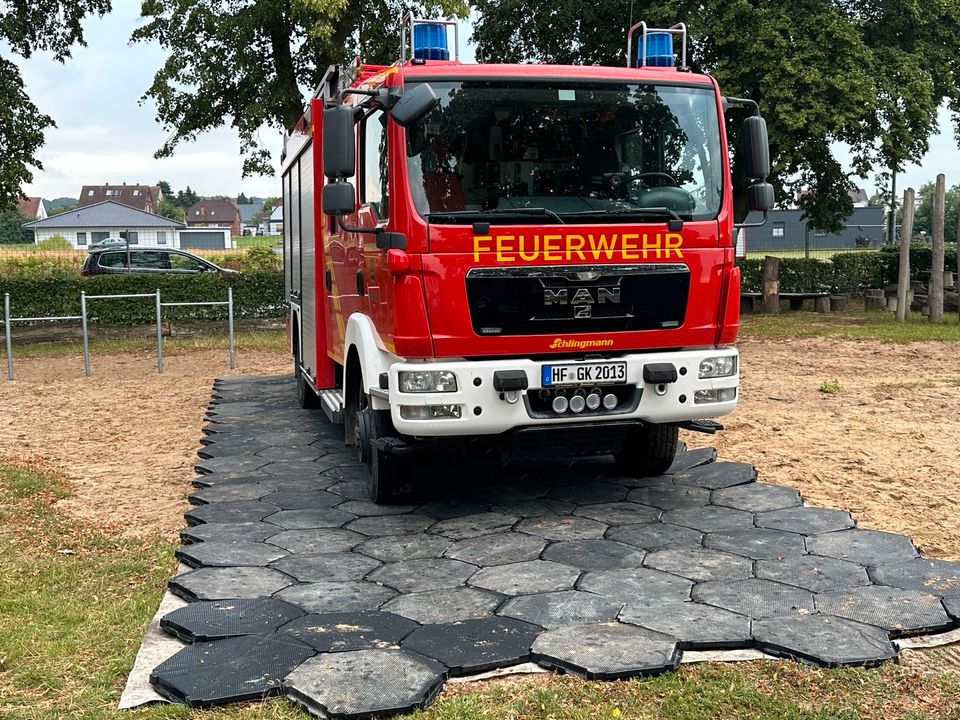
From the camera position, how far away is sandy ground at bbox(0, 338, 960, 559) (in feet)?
22.6

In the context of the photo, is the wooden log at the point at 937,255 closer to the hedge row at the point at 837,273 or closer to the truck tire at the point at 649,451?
the hedge row at the point at 837,273

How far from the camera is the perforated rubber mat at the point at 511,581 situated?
13.7ft

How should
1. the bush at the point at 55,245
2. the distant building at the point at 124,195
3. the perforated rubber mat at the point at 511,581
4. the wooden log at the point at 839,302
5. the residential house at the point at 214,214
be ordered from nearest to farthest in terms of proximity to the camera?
the perforated rubber mat at the point at 511,581 → the wooden log at the point at 839,302 → the bush at the point at 55,245 → the distant building at the point at 124,195 → the residential house at the point at 214,214

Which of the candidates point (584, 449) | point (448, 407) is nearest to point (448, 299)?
point (448, 407)

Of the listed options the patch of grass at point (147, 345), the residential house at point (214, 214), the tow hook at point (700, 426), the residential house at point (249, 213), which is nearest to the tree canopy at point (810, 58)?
the patch of grass at point (147, 345)

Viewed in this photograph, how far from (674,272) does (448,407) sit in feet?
5.12

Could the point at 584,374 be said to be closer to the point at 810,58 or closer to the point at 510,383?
the point at 510,383

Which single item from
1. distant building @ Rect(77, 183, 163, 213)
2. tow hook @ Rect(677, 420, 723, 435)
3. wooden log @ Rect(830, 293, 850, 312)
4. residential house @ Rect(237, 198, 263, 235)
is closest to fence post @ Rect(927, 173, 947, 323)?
wooden log @ Rect(830, 293, 850, 312)

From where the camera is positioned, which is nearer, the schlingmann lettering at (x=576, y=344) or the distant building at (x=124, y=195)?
the schlingmann lettering at (x=576, y=344)

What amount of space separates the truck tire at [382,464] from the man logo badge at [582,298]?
4.34ft

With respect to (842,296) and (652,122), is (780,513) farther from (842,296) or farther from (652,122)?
(842,296)

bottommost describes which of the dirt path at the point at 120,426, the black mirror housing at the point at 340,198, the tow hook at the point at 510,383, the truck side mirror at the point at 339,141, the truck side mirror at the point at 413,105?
the dirt path at the point at 120,426

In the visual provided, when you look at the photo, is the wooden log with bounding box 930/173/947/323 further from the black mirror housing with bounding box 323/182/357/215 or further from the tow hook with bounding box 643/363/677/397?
the black mirror housing with bounding box 323/182/357/215

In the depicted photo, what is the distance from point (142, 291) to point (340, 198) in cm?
1414
